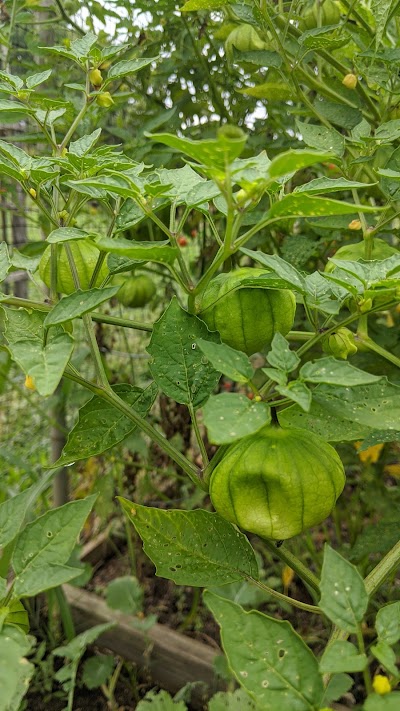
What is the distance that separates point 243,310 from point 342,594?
251 millimetres

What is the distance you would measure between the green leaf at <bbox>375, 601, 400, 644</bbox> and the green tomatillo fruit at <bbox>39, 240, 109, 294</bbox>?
401 millimetres

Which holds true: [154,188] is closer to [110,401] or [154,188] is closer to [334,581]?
[110,401]

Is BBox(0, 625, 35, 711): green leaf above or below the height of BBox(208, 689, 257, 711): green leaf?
above

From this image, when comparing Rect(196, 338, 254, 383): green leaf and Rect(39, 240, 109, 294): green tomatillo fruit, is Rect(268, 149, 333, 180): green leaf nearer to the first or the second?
Rect(196, 338, 254, 383): green leaf

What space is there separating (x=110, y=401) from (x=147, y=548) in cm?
14

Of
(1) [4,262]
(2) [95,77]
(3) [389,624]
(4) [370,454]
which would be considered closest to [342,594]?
(3) [389,624]

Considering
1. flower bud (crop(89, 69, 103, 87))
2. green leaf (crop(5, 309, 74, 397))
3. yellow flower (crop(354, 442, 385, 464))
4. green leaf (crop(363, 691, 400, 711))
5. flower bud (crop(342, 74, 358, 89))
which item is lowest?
yellow flower (crop(354, 442, 385, 464))

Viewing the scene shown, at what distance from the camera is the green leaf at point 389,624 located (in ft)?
1.27

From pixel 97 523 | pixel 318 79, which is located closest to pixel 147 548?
pixel 318 79

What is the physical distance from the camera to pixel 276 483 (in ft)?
1.51

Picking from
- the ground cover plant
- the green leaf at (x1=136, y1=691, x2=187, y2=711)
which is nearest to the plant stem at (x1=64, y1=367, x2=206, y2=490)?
the ground cover plant

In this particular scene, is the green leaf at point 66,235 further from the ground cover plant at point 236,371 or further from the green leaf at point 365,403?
the green leaf at point 365,403

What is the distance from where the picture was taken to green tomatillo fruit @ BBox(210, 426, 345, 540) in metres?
0.46

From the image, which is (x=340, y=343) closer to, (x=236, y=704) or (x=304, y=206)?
(x=304, y=206)
